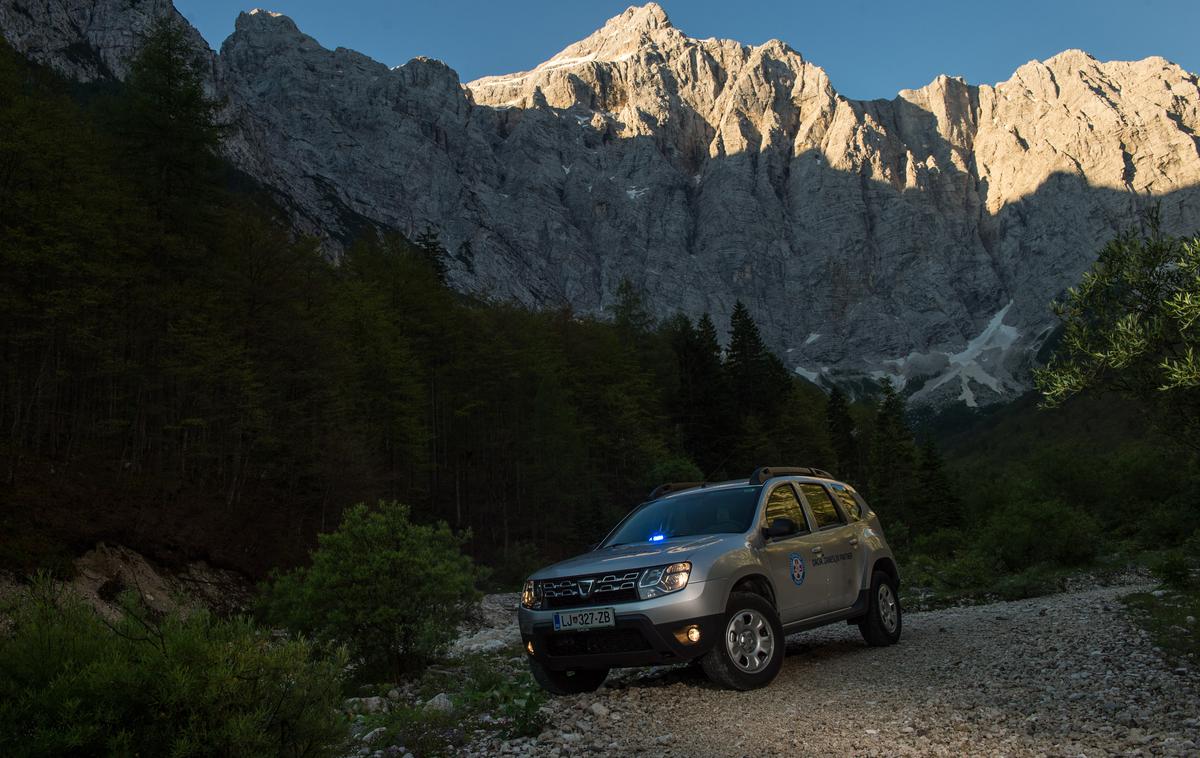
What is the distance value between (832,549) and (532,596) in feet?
11.4

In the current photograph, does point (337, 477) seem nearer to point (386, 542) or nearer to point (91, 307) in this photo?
point (91, 307)

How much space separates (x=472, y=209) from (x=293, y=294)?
159169mm

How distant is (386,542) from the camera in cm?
1114

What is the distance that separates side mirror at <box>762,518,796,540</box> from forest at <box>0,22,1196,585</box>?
4593 millimetres

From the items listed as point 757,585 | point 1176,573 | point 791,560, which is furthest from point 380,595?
point 1176,573

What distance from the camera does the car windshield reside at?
26.7ft

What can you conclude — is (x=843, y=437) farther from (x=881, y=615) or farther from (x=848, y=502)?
(x=881, y=615)

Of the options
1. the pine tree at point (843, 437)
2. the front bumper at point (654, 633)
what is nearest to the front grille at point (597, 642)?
the front bumper at point (654, 633)

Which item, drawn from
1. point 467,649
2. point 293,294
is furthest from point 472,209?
point 467,649

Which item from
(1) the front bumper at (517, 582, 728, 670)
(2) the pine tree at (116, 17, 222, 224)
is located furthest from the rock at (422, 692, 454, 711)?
(2) the pine tree at (116, 17, 222, 224)

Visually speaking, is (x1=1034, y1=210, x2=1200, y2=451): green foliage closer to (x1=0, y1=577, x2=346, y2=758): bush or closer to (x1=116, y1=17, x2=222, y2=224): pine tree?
(x1=0, y1=577, x2=346, y2=758): bush

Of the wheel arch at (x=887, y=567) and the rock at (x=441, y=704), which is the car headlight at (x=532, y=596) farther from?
the wheel arch at (x=887, y=567)

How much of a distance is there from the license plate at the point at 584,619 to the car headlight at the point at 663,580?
33 centimetres

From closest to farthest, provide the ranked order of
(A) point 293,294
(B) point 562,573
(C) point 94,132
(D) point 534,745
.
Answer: (D) point 534,745 < (B) point 562,573 < (C) point 94,132 < (A) point 293,294
